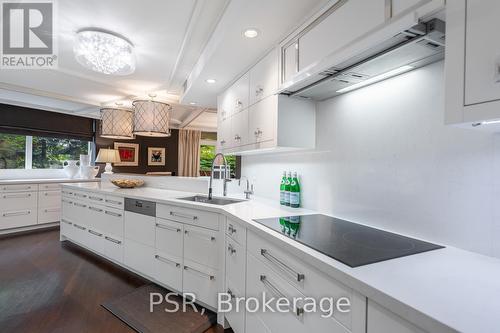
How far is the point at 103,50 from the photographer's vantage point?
2229mm

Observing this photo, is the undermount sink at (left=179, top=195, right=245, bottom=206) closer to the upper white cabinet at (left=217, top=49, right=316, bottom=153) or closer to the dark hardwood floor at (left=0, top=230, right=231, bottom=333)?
the upper white cabinet at (left=217, top=49, right=316, bottom=153)

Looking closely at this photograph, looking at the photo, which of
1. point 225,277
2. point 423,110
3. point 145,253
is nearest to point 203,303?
point 225,277

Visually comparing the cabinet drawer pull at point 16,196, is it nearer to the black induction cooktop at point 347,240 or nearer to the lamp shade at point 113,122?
the lamp shade at point 113,122

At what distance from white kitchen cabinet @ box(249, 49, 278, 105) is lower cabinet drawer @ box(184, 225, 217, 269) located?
1.15 metres

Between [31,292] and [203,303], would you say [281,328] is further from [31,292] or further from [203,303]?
[31,292]

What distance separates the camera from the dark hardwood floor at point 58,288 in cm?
175

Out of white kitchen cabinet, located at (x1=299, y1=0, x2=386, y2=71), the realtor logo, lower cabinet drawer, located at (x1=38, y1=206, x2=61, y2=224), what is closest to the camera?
white kitchen cabinet, located at (x1=299, y1=0, x2=386, y2=71)

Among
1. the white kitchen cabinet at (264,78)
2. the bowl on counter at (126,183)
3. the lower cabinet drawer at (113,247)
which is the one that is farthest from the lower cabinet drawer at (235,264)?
the bowl on counter at (126,183)

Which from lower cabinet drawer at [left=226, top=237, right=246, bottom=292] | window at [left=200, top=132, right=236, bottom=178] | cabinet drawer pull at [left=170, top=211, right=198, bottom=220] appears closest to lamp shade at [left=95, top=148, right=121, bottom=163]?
window at [left=200, top=132, right=236, bottom=178]

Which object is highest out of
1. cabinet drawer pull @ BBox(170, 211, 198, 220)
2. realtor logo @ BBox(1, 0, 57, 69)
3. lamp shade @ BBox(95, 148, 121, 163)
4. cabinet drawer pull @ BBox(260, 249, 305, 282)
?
realtor logo @ BBox(1, 0, 57, 69)

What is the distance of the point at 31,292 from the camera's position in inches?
85.6

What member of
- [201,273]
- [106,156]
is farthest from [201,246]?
[106,156]

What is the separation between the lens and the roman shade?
4.46 metres

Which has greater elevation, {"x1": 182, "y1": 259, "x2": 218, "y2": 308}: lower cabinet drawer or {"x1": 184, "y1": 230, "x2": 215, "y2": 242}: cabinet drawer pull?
{"x1": 184, "y1": 230, "x2": 215, "y2": 242}: cabinet drawer pull
